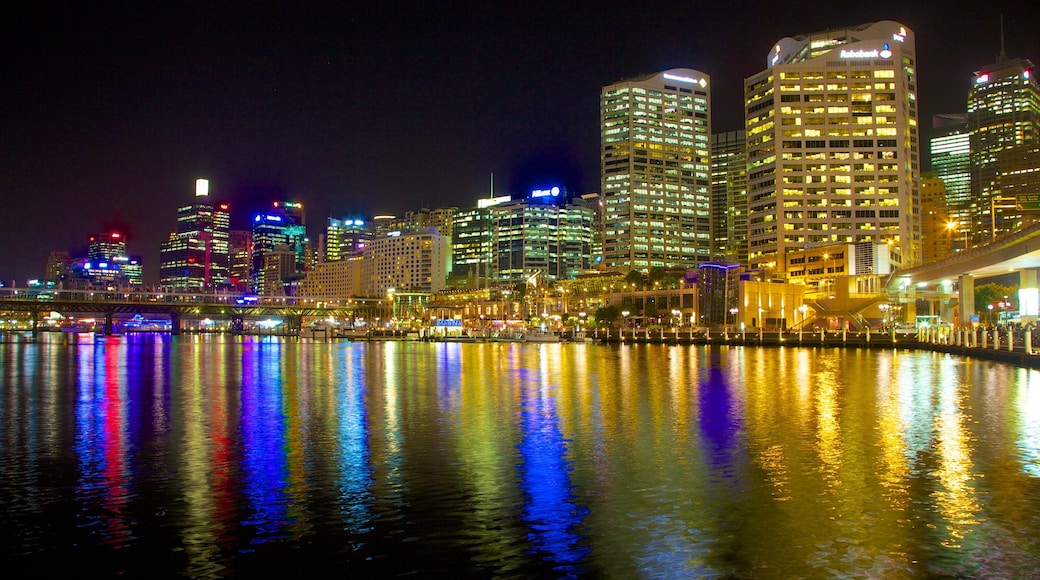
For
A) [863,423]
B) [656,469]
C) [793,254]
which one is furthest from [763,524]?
[793,254]

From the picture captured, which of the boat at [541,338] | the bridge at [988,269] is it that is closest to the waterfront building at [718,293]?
the boat at [541,338]

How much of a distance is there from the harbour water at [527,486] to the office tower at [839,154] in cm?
16580

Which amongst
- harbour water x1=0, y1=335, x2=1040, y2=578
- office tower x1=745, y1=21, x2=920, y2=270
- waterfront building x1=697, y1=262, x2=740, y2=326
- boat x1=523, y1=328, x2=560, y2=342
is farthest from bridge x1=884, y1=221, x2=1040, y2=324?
office tower x1=745, y1=21, x2=920, y2=270

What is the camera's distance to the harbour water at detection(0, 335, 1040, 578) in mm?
12922

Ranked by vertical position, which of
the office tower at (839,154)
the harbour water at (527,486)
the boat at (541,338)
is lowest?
the boat at (541,338)

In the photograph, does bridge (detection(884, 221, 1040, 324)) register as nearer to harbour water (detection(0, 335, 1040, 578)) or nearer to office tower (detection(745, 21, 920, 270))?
harbour water (detection(0, 335, 1040, 578))

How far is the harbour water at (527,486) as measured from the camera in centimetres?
1292

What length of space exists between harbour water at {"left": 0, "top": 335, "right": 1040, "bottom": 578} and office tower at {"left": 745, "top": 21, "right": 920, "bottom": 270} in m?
166

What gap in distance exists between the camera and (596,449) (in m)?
22.9

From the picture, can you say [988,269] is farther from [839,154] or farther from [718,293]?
[839,154]

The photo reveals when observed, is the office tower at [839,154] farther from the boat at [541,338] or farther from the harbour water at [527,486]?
the harbour water at [527,486]

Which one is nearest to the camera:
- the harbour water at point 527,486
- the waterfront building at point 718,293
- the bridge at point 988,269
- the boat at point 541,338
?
the harbour water at point 527,486

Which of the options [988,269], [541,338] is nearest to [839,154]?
[541,338]

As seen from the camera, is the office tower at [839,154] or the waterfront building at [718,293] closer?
the waterfront building at [718,293]
